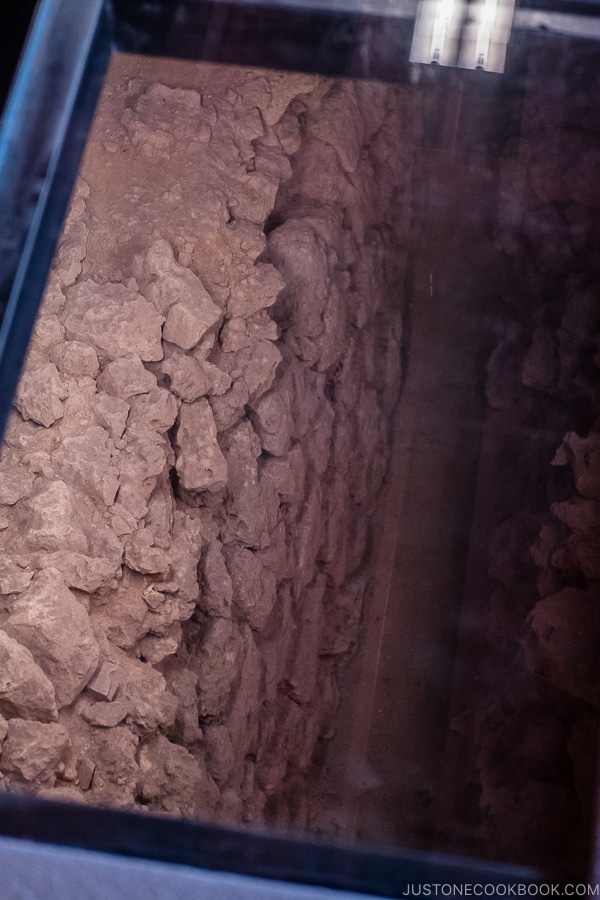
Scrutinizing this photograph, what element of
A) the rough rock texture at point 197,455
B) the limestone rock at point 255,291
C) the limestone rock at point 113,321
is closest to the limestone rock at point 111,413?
the rough rock texture at point 197,455

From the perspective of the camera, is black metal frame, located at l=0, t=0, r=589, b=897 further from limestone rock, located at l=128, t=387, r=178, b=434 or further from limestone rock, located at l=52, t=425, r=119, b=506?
limestone rock, located at l=128, t=387, r=178, b=434

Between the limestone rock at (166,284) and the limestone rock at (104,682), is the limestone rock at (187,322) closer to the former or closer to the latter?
the limestone rock at (166,284)

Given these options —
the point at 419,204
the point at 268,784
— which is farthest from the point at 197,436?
the point at 419,204

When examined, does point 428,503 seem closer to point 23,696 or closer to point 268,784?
point 268,784

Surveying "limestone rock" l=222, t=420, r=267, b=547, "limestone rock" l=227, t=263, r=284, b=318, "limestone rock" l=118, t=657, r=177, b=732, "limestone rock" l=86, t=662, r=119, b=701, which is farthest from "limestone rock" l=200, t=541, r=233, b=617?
"limestone rock" l=227, t=263, r=284, b=318

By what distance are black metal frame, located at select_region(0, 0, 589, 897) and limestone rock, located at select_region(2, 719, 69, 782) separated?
22.0 inches

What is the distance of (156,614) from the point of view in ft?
6.75

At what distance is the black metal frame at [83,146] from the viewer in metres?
1.07

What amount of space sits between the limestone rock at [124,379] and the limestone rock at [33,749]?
0.83 meters

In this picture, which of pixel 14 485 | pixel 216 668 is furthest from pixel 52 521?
pixel 216 668

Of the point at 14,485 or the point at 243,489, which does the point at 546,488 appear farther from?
the point at 14,485

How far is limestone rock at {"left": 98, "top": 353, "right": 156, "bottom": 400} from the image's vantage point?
212 centimetres

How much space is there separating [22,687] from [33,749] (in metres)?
0.13

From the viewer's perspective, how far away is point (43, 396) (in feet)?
6.40
